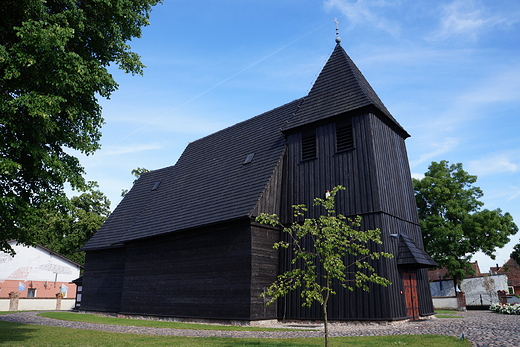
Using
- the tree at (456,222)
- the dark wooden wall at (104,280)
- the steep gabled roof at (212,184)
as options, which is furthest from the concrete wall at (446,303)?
the dark wooden wall at (104,280)

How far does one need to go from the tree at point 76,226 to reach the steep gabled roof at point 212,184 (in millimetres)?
20548

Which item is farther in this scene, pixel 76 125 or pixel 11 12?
pixel 76 125

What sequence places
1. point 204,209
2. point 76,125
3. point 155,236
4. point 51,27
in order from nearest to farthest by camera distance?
1. point 51,27
2. point 76,125
3. point 204,209
4. point 155,236

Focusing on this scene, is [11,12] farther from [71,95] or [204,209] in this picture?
[204,209]

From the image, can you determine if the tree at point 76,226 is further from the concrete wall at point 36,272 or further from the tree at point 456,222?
the tree at point 456,222

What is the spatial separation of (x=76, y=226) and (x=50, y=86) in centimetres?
4192

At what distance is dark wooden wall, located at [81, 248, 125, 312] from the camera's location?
81.7 ft

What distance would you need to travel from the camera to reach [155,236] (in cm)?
2156

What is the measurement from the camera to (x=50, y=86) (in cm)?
1029

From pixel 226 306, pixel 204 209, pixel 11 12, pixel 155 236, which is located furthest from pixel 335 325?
pixel 11 12

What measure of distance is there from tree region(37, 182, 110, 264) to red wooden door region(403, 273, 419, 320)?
128 ft

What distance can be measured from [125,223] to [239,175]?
11405mm

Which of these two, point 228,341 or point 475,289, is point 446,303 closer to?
point 475,289

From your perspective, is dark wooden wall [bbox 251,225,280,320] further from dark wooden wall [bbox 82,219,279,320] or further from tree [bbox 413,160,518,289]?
tree [bbox 413,160,518,289]
